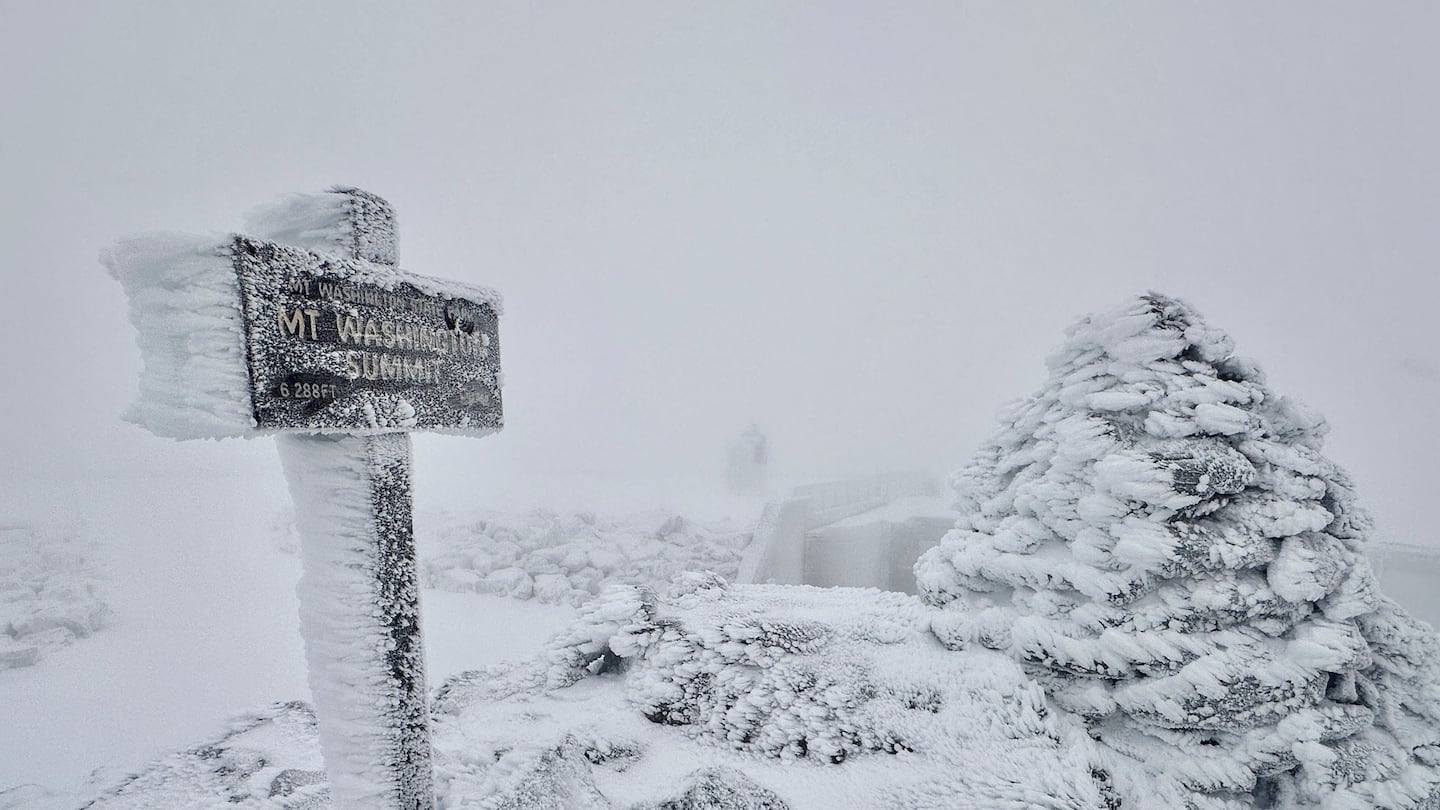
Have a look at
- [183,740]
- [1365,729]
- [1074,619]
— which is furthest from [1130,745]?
[183,740]

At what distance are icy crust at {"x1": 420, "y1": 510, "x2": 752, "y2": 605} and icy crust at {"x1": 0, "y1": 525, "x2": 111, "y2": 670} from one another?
12.7ft

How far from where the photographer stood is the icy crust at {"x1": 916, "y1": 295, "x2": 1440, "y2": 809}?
3295 millimetres

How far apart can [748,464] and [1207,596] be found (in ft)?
51.0

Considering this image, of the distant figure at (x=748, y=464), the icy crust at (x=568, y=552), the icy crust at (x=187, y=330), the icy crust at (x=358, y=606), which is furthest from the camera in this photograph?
the distant figure at (x=748, y=464)

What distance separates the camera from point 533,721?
14.0ft

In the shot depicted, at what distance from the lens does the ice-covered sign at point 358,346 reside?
1.91 m

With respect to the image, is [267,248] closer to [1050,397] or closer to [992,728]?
[992,728]

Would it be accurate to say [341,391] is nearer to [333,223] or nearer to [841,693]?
[333,223]

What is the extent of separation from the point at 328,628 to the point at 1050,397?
18.5ft

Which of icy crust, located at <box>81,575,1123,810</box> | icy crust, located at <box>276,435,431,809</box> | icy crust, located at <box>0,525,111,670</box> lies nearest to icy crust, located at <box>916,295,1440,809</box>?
icy crust, located at <box>81,575,1123,810</box>

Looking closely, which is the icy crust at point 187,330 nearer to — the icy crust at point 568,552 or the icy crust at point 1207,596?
the icy crust at point 1207,596

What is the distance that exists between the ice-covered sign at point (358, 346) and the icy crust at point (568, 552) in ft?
24.7

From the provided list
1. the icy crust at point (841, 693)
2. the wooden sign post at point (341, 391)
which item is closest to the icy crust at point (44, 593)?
the icy crust at point (841, 693)

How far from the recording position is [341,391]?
7.30 ft
